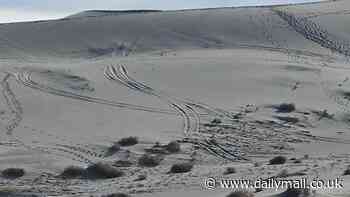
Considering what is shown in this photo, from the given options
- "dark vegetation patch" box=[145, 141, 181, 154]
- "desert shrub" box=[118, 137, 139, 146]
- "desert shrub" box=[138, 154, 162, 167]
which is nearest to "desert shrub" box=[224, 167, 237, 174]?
"desert shrub" box=[138, 154, 162, 167]

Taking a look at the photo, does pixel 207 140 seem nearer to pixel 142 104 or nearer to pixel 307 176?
pixel 142 104

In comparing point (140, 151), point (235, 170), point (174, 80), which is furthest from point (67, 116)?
point (235, 170)

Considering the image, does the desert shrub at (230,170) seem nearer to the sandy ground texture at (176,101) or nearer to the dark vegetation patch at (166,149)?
the sandy ground texture at (176,101)

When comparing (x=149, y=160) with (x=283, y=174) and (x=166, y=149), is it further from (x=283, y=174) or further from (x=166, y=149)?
(x=283, y=174)

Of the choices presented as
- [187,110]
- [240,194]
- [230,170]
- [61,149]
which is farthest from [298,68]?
[240,194]

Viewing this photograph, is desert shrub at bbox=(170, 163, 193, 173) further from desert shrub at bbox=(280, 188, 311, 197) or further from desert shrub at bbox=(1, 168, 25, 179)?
desert shrub at bbox=(280, 188, 311, 197)

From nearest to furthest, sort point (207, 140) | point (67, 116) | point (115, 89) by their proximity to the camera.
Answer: point (207, 140)
point (67, 116)
point (115, 89)
